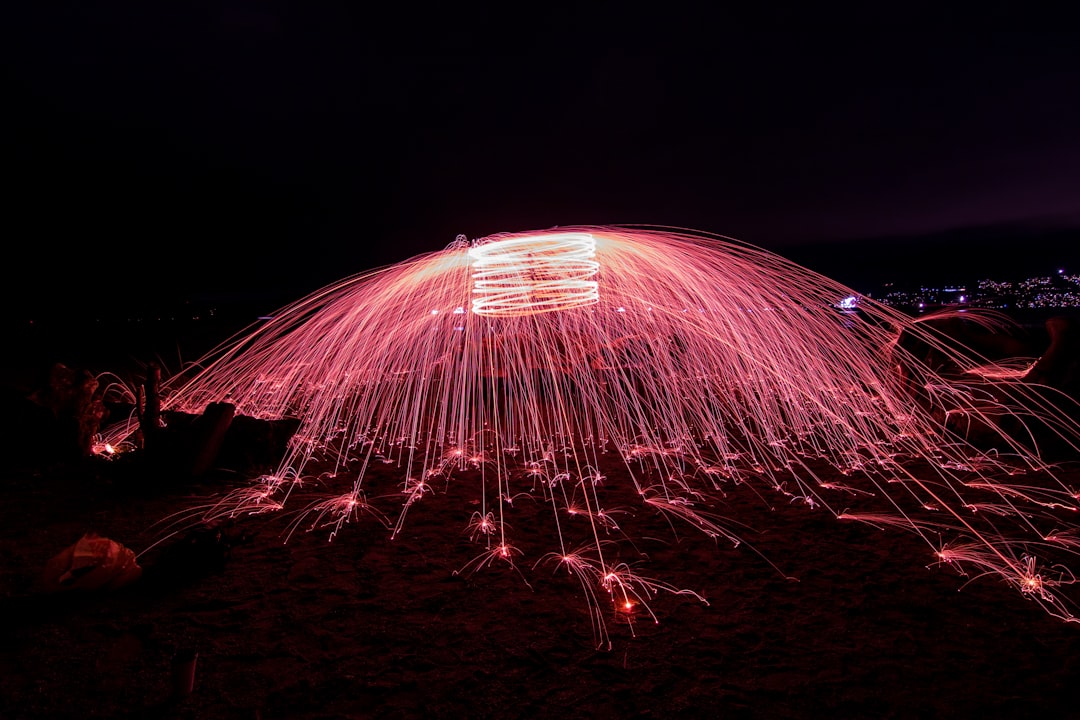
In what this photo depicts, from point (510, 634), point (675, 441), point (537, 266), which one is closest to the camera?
point (510, 634)

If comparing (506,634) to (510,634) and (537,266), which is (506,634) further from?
(537,266)

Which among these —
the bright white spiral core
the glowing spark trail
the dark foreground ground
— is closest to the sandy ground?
the dark foreground ground

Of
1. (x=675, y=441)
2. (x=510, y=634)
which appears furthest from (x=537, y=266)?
(x=510, y=634)

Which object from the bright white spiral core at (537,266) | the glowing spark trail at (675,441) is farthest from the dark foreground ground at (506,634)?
the bright white spiral core at (537,266)

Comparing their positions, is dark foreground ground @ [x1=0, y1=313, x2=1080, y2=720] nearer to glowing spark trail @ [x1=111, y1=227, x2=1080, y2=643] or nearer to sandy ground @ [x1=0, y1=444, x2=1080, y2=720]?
sandy ground @ [x1=0, y1=444, x2=1080, y2=720]

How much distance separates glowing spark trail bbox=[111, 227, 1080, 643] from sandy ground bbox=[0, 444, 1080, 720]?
30 centimetres

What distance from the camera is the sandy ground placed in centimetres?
278

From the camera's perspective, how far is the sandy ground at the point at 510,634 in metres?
2.78

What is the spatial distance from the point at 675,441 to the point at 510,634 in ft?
13.9

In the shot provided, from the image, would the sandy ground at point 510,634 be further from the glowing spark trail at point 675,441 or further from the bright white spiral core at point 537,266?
the bright white spiral core at point 537,266

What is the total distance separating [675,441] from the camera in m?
7.09

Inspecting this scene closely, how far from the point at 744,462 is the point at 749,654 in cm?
348

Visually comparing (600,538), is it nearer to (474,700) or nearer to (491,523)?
(491,523)

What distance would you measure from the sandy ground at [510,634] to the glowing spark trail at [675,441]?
0.98 ft
